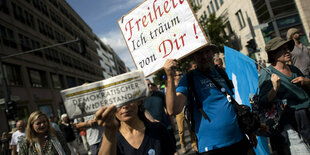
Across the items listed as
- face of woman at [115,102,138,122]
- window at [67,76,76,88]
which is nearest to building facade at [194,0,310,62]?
face of woman at [115,102,138,122]

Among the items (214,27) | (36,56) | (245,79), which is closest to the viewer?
(245,79)

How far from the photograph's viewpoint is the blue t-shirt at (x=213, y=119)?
2441mm

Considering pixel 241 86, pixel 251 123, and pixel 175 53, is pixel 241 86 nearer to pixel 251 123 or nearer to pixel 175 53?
pixel 251 123

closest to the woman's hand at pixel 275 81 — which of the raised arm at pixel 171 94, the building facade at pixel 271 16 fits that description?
the raised arm at pixel 171 94

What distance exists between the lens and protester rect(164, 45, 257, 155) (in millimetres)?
2420

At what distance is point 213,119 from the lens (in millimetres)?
2477

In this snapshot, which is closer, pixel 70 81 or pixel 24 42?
pixel 24 42

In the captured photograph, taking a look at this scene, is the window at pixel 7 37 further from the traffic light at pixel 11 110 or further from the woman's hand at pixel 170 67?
the woman's hand at pixel 170 67

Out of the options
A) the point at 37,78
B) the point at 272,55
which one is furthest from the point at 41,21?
the point at 272,55

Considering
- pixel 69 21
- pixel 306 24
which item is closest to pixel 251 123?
pixel 306 24

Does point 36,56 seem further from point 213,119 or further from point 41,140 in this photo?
point 213,119

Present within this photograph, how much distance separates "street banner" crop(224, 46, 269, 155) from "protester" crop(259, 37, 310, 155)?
45cm

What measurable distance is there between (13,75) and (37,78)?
14.0ft

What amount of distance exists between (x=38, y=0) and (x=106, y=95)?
3309 cm
